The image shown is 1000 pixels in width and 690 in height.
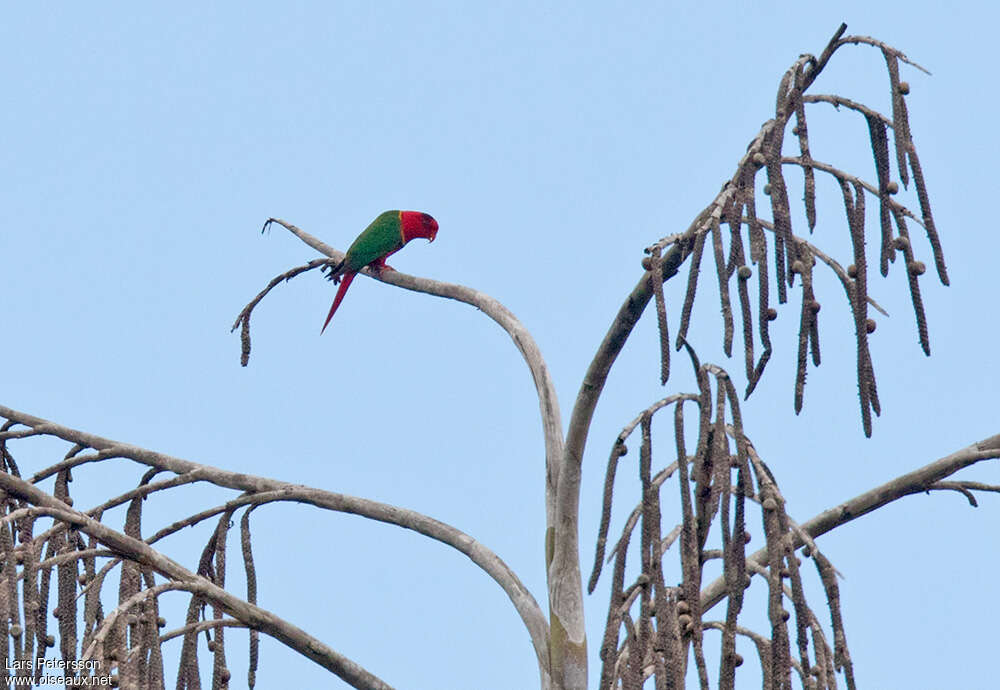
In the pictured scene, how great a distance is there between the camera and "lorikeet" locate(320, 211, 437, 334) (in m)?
7.56

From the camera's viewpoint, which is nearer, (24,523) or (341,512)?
(24,523)

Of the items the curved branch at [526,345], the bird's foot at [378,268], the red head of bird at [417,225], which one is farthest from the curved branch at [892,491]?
the red head of bird at [417,225]

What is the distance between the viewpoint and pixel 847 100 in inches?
145

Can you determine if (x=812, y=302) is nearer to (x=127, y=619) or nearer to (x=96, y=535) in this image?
(x=127, y=619)

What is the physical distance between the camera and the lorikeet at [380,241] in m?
7.56

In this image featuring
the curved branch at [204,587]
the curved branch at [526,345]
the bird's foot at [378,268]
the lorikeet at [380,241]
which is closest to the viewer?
the curved branch at [204,587]

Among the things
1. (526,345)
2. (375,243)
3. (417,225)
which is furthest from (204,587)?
(417,225)

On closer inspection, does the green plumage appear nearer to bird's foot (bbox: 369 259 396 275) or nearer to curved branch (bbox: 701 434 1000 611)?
bird's foot (bbox: 369 259 396 275)

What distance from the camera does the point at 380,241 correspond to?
27.7 feet

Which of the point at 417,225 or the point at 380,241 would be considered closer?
the point at 380,241

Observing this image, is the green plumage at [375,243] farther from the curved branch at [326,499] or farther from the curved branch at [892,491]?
the curved branch at [892,491]

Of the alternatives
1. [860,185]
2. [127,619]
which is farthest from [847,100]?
[127,619]

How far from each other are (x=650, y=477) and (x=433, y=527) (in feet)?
6.71

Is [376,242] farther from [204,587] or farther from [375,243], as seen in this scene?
[204,587]
